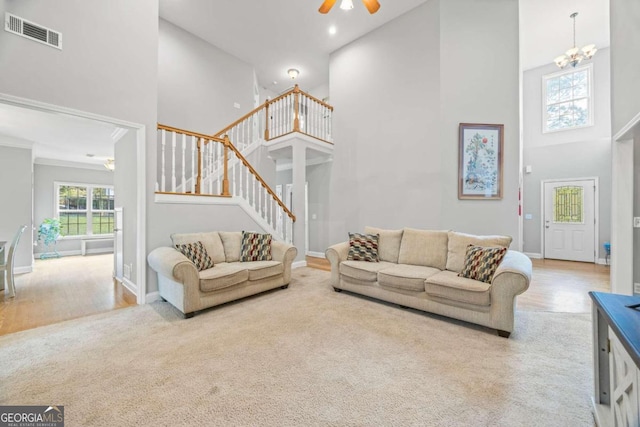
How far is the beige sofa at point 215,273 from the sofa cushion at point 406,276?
1404 millimetres

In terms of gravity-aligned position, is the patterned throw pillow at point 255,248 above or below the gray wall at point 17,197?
below

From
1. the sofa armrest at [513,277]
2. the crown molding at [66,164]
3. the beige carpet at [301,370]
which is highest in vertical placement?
the crown molding at [66,164]

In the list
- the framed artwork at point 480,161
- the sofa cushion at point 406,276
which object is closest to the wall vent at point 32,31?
the sofa cushion at point 406,276

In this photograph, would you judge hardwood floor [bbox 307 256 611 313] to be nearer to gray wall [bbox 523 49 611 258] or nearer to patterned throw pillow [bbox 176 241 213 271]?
gray wall [bbox 523 49 611 258]

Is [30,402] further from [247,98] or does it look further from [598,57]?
[598,57]

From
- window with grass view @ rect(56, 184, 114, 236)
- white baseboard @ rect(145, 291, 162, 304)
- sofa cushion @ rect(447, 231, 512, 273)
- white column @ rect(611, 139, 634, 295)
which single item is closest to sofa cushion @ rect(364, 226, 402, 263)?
sofa cushion @ rect(447, 231, 512, 273)

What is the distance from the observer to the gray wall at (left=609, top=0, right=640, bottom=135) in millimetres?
2361

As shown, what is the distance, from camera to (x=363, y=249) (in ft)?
12.6

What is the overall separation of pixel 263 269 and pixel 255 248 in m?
0.45

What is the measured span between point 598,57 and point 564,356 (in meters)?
7.58

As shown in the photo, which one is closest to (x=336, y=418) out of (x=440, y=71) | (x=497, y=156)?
(x=497, y=156)

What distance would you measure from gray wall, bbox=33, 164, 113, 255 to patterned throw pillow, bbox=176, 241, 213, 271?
20.7 ft

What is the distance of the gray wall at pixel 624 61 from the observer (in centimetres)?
236

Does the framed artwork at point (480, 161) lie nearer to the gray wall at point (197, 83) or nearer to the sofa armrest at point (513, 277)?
the sofa armrest at point (513, 277)
